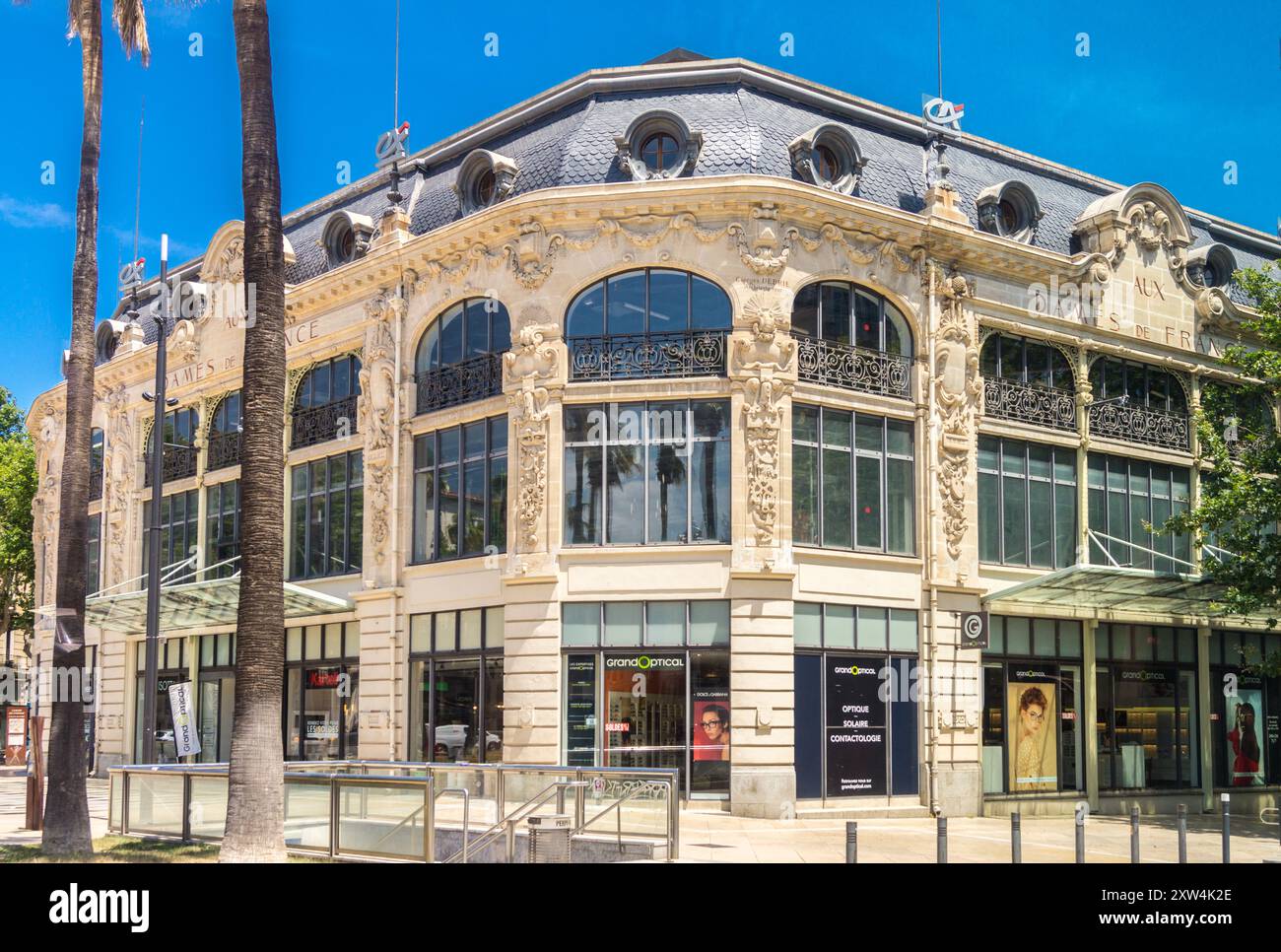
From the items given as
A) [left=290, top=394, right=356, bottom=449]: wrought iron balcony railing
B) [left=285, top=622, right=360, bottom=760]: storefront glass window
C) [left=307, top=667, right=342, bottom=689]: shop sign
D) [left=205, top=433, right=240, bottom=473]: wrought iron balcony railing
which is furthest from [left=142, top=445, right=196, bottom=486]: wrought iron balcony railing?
[left=307, top=667, right=342, bottom=689]: shop sign

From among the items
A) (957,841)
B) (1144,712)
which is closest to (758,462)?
(957,841)

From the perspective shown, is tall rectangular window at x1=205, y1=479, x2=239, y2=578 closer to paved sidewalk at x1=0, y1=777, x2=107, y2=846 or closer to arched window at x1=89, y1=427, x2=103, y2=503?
paved sidewalk at x1=0, y1=777, x2=107, y2=846

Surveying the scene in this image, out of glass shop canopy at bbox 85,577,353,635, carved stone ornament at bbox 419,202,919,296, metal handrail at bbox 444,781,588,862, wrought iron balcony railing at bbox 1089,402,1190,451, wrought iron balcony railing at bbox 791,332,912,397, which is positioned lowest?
metal handrail at bbox 444,781,588,862

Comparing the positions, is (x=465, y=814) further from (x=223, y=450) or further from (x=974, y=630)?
(x=223, y=450)

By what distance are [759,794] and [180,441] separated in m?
23.4

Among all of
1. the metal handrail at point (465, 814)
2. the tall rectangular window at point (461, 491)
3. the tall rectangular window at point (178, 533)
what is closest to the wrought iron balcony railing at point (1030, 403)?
the tall rectangular window at point (461, 491)

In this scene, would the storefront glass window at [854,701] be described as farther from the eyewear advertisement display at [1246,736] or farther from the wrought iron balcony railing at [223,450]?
the wrought iron balcony railing at [223,450]

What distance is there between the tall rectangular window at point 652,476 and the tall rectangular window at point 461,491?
2.17 metres

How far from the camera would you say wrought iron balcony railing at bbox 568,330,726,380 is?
29625 mm

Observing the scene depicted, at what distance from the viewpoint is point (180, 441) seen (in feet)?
142

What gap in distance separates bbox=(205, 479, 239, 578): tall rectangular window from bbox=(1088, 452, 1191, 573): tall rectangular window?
22589mm

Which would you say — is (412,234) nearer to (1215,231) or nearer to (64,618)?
(64,618)
